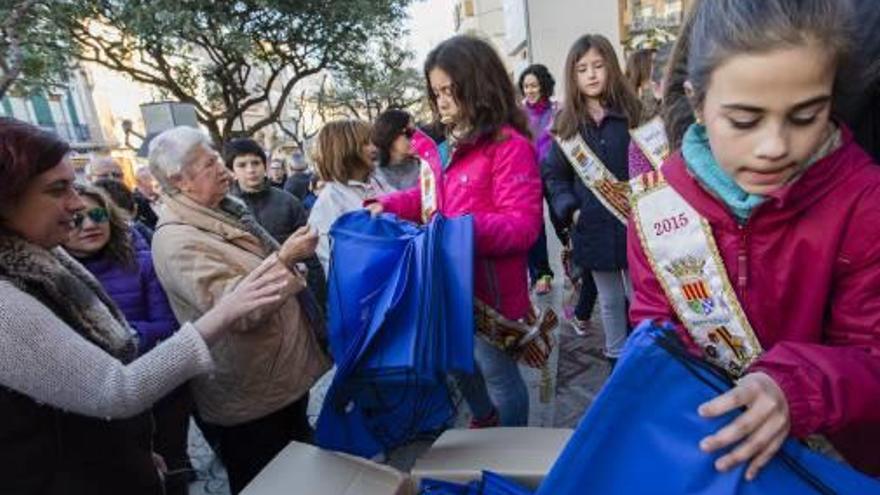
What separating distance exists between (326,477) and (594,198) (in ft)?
6.35

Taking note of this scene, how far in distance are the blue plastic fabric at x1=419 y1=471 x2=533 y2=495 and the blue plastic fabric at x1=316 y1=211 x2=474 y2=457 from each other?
0.36 m

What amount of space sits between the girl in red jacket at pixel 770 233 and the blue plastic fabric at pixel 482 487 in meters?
0.53

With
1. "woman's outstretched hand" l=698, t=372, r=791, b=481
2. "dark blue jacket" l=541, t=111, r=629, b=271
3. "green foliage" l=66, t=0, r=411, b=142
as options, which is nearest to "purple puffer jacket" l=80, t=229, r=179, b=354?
"dark blue jacket" l=541, t=111, r=629, b=271

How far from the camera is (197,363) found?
4.78 feet

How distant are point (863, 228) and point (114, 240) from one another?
255 centimetres

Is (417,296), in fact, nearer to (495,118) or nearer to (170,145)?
(495,118)

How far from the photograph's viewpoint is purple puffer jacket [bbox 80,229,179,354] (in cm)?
236

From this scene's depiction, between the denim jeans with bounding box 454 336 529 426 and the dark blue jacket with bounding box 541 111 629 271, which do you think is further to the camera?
the dark blue jacket with bounding box 541 111 629 271

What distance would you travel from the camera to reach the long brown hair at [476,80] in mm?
1934

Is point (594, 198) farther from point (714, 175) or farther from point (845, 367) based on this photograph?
point (845, 367)

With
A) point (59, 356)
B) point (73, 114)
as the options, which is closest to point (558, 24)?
point (59, 356)

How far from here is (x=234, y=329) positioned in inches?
77.1

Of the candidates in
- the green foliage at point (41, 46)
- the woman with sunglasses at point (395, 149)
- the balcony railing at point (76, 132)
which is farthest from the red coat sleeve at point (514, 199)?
the balcony railing at point (76, 132)

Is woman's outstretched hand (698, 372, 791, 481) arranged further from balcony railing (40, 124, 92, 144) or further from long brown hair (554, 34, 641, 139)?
balcony railing (40, 124, 92, 144)
